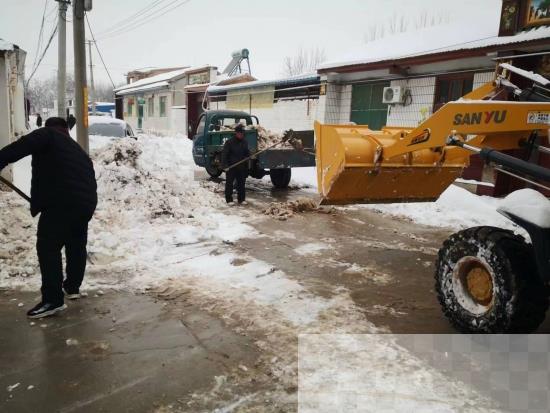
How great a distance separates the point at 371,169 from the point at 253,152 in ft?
18.1

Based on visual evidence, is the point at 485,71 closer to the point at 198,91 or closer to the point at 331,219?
the point at 331,219

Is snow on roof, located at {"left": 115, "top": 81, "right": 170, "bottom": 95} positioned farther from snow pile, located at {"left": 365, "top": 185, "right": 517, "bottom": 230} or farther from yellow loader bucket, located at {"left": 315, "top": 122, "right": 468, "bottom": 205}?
yellow loader bucket, located at {"left": 315, "top": 122, "right": 468, "bottom": 205}

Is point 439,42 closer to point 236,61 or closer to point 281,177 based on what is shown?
point 281,177

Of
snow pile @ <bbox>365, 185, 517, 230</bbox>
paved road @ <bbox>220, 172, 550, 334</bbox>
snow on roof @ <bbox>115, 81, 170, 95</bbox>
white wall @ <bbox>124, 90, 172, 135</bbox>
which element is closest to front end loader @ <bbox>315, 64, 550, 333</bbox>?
paved road @ <bbox>220, 172, 550, 334</bbox>

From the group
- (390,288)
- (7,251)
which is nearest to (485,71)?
(390,288)

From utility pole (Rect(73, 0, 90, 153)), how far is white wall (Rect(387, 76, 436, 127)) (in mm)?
7815

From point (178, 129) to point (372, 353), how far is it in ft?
88.0

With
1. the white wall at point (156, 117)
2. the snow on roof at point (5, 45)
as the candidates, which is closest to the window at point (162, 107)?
the white wall at point (156, 117)

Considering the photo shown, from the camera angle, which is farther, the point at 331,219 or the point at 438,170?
the point at 331,219

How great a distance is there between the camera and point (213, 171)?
11.9 meters

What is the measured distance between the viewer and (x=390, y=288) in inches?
178

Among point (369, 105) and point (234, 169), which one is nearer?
point (234, 169)

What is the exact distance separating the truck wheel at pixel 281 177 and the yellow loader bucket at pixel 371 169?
4.96 metres

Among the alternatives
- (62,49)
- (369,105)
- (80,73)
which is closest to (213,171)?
(80,73)
